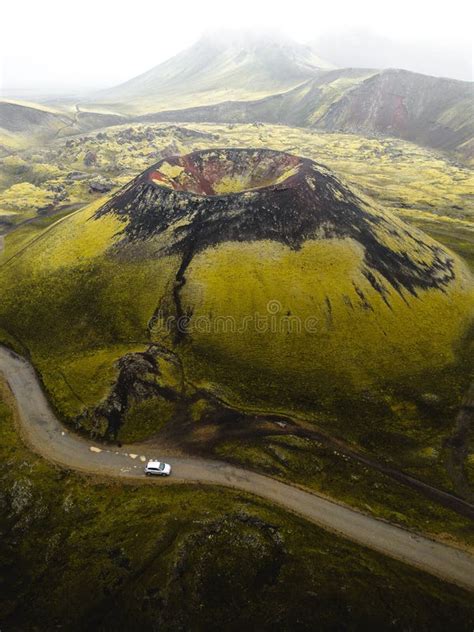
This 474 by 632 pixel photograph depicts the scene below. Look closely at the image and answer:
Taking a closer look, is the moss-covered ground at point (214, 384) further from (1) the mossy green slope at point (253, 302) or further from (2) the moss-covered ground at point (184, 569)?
(2) the moss-covered ground at point (184, 569)

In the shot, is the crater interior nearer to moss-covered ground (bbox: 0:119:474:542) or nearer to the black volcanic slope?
the black volcanic slope

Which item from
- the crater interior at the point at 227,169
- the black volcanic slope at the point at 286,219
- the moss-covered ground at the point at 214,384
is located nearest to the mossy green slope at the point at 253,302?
the moss-covered ground at the point at 214,384

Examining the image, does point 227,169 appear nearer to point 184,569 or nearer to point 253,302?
point 253,302

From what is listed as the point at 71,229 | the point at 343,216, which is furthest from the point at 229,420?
the point at 71,229

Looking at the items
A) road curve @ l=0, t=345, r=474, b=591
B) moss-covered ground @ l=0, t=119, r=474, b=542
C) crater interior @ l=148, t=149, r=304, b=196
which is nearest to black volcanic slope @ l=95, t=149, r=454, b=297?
crater interior @ l=148, t=149, r=304, b=196

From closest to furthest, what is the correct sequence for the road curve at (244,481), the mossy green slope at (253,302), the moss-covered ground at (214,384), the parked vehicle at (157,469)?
the road curve at (244,481) → the parked vehicle at (157,469) → the moss-covered ground at (214,384) → the mossy green slope at (253,302)

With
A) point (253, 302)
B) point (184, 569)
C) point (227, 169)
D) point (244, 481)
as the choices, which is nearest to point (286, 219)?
point (253, 302)

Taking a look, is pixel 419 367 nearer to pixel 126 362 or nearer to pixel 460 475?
pixel 460 475
